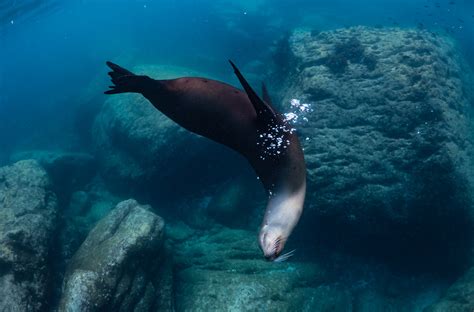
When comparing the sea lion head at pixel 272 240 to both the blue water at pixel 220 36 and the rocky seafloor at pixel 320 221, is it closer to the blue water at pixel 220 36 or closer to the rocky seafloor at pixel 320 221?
the rocky seafloor at pixel 320 221

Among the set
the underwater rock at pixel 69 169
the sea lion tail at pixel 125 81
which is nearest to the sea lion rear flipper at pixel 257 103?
the sea lion tail at pixel 125 81

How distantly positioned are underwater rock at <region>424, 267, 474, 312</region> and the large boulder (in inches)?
37.2

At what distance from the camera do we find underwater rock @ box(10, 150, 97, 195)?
14.7 m

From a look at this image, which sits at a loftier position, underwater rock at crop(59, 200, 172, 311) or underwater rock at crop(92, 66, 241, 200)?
underwater rock at crop(92, 66, 241, 200)

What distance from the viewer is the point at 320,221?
29.3ft

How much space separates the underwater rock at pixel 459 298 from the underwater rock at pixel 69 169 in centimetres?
1330

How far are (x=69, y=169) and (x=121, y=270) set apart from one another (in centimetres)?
992

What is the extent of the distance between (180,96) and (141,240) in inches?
223

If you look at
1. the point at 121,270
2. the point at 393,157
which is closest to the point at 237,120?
the point at 121,270

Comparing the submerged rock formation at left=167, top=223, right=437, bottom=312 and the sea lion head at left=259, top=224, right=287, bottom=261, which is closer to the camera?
the sea lion head at left=259, top=224, right=287, bottom=261

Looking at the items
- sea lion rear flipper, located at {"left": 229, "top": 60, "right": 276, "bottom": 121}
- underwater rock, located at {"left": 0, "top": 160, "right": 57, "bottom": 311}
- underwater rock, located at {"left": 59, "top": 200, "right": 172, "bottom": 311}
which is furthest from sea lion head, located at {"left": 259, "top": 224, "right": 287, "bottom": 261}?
underwater rock, located at {"left": 0, "top": 160, "right": 57, "bottom": 311}

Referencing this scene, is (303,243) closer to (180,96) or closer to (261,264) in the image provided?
(261,264)

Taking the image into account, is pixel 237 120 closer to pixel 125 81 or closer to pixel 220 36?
pixel 125 81

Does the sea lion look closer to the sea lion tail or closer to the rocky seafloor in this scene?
the sea lion tail
